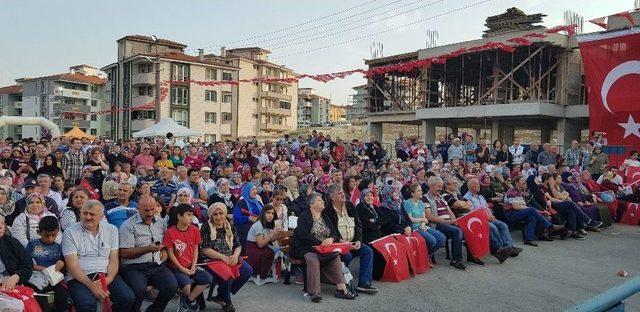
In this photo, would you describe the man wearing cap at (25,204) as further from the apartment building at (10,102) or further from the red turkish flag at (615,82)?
the apartment building at (10,102)

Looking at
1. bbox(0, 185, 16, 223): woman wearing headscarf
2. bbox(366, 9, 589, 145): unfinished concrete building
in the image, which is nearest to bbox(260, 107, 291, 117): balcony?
bbox(366, 9, 589, 145): unfinished concrete building

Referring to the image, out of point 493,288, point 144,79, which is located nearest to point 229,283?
point 493,288

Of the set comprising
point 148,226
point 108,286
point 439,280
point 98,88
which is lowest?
point 439,280

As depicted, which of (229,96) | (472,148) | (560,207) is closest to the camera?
(560,207)

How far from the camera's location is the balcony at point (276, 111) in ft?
204

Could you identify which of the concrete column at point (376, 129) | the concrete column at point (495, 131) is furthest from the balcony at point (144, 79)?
the concrete column at point (495, 131)

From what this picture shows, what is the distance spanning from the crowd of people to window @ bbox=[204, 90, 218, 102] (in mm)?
40230

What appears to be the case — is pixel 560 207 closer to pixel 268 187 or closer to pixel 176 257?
pixel 268 187

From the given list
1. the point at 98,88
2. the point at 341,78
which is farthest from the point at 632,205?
the point at 98,88

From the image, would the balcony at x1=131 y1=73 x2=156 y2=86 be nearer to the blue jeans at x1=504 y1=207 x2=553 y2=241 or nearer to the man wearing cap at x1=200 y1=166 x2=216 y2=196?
the man wearing cap at x1=200 y1=166 x2=216 y2=196

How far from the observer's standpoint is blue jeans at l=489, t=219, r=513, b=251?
794 cm

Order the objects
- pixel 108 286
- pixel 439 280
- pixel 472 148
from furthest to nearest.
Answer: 1. pixel 472 148
2. pixel 439 280
3. pixel 108 286

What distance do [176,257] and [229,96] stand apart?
5177 cm

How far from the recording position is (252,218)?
7.17m
